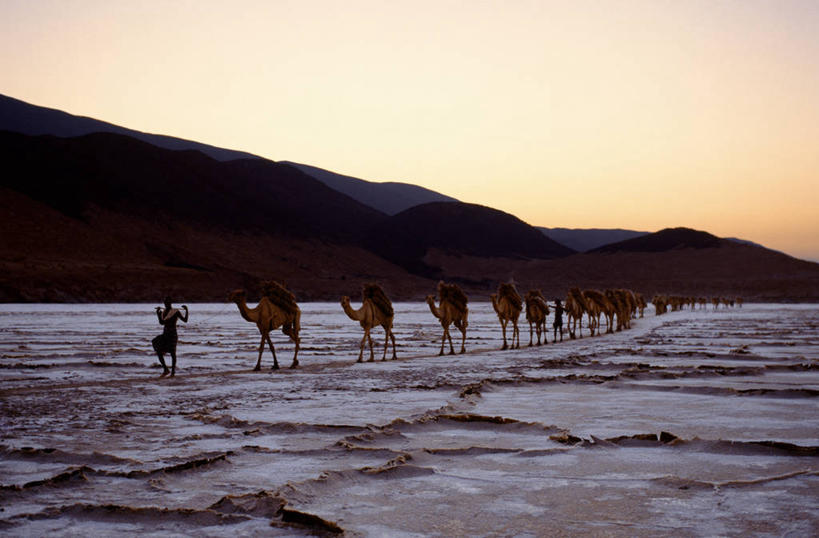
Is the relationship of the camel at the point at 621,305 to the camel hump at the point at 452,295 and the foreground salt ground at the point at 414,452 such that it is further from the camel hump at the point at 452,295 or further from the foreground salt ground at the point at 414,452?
the foreground salt ground at the point at 414,452

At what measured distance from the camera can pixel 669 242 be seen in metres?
150

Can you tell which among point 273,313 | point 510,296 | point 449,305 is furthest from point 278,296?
point 510,296

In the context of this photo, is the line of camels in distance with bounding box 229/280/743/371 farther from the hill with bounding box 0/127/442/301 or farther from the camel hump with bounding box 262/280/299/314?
the hill with bounding box 0/127/442/301

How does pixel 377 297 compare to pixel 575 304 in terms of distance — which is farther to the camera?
pixel 575 304

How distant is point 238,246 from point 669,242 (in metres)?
81.0

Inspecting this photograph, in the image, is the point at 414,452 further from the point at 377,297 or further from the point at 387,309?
the point at 387,309

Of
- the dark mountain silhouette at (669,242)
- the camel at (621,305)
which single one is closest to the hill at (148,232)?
the camel at (621,305)

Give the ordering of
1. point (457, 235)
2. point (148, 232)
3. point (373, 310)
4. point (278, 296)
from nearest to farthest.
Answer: point (278, 296) → point (373, 310) → point (148, 232) → point (457, 235)

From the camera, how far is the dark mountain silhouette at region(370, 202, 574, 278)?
15673 centimetres

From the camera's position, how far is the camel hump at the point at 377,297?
17609 millimetres

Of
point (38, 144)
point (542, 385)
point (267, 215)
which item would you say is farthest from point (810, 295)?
point (38, 144)

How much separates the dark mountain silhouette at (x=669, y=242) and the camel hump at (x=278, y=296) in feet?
440

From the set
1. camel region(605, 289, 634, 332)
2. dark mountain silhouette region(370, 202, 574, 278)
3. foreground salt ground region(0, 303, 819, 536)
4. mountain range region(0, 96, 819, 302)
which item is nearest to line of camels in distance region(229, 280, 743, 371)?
camel region(605, 289, 634, 332)

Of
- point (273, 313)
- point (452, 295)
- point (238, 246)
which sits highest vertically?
point (238, 246)
